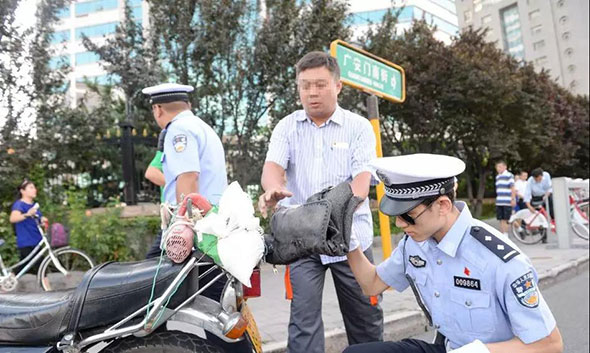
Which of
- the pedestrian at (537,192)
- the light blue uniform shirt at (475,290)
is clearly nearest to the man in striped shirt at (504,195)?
the pedestrian at (537,192)

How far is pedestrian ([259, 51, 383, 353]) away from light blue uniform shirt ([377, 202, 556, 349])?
0.76 meters

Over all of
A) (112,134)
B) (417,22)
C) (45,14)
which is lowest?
(112,134)

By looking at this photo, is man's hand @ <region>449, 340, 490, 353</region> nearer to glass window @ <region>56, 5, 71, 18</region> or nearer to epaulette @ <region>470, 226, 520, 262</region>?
epaulette @ <region>470, 226, 520, 262</region>

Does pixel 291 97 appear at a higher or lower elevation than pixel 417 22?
lower

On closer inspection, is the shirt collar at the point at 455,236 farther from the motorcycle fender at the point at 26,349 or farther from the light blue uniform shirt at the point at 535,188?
the light blue uniform shirt at the point at 535,188

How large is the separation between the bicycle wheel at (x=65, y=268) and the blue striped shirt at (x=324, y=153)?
4.76m

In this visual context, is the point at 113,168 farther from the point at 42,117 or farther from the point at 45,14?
the point at 45,14

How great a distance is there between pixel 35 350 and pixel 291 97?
763 cm

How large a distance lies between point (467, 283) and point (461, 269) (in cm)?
6

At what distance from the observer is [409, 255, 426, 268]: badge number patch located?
2.09 metres

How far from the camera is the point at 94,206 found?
9266mm

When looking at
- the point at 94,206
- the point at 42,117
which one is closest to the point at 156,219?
the point at 94,206

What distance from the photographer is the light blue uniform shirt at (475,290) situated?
1.76m

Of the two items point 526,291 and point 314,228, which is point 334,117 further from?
point 526,291
